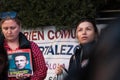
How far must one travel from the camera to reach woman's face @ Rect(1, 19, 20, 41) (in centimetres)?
427

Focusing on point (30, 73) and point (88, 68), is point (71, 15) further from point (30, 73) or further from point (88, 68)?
point (88, 68)

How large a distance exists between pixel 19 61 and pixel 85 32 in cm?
65

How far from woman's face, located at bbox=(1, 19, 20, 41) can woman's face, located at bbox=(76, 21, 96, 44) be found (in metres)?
0.57

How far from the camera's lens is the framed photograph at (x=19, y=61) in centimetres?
421

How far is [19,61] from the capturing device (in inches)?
166

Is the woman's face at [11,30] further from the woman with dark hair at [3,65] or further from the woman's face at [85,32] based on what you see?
the woman's face at [85,32]

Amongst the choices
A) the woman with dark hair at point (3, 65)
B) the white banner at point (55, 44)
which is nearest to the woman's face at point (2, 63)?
the woman with dark hair at point (3, 65)

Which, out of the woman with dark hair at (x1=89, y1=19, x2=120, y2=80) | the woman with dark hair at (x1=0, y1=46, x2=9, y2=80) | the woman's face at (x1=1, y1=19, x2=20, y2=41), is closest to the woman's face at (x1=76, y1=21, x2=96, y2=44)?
the woman's face at (x1=1, y1=19, x2=20, y2=41)

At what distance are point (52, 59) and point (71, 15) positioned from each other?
68cm

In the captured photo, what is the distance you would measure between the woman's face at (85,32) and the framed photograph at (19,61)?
497mm

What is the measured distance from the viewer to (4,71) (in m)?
3.96

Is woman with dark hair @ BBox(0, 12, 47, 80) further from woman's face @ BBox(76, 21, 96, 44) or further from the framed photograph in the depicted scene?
woman's face @ BBox(76, 21, 96, 44)

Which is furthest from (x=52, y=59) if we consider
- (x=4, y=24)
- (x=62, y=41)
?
(x=4, y=24)

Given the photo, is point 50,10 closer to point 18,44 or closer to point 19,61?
point 18,44
